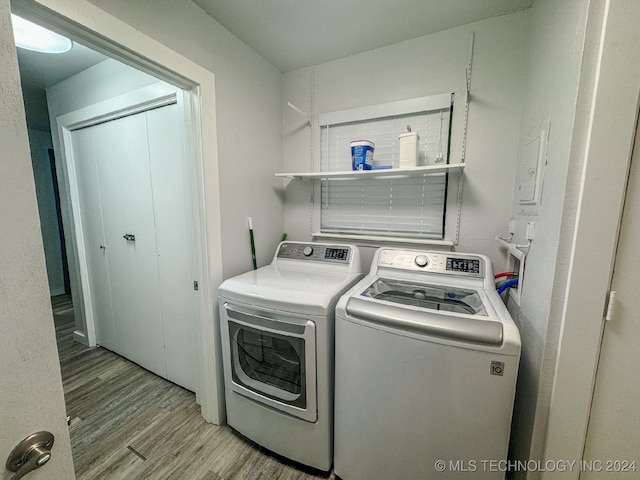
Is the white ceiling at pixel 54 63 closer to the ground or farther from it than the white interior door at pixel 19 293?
farther from it

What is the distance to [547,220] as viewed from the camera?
37.4 inches

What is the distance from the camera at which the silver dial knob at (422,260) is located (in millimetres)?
1484

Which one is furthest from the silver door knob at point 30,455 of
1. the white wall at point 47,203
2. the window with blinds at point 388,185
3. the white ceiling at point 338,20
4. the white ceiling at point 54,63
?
the white wall at point 47,203

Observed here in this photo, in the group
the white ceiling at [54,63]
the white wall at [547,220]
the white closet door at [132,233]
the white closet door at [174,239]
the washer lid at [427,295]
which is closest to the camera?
the white wall at [547,220]

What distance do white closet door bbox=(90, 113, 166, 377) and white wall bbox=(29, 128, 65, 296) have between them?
2.65 meters

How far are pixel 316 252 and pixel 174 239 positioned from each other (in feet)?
3.29

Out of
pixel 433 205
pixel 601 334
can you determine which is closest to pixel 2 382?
pixel 601 334

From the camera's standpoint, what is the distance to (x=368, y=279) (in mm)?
1500

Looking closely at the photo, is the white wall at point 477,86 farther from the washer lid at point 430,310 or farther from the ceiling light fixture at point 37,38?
the ceiling light fixture at point 37,38

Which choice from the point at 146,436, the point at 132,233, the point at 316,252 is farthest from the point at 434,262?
the point at 132,233

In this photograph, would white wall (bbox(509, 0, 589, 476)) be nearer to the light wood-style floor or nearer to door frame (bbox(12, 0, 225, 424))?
the light wood-style floor

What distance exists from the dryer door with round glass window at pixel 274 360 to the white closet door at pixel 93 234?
1633 millimetres

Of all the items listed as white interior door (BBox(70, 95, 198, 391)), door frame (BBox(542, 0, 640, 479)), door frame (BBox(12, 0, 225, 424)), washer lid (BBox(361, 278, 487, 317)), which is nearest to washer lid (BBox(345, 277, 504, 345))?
washer lid (BBox(361, 278, 487, 317))

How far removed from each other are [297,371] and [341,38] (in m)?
2.02
